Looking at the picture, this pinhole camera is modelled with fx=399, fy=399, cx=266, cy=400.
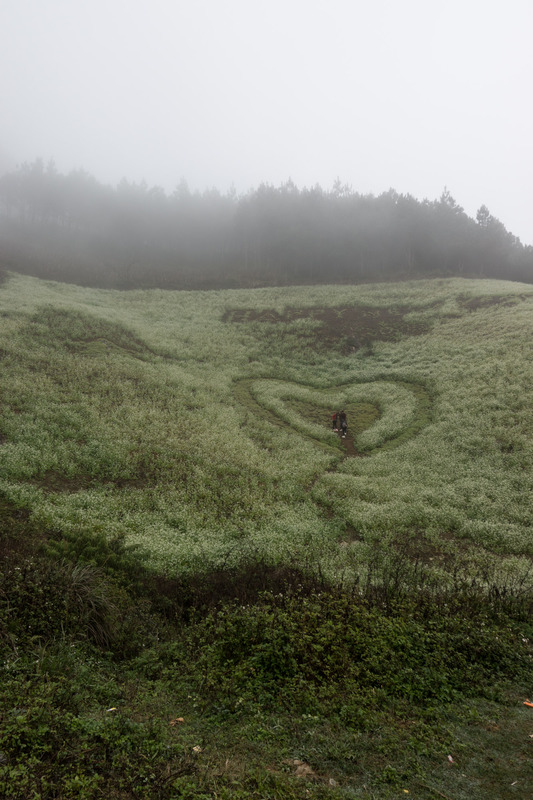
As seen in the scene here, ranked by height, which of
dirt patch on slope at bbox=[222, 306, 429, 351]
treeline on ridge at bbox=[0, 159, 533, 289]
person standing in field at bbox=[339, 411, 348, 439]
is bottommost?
person standing in field at bbox=[339, 411, 348, 439]

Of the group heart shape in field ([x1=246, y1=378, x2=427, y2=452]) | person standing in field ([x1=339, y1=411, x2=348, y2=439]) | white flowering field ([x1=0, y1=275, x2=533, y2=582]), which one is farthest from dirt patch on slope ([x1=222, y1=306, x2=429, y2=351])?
person standing in field ([x1=339, y1=411, x2=348, y2=439])

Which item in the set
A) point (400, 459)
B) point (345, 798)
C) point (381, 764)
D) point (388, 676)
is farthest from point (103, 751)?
point (400, 459)

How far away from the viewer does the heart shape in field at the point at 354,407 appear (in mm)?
31172

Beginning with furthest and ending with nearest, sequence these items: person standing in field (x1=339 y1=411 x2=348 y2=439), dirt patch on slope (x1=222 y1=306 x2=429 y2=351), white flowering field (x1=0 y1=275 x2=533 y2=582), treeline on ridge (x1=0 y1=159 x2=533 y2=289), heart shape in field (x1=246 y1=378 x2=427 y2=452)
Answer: treeline on ridge (x1=0 y1=159 x2=533 y2=289)
dirt patch on slope (x1=222 y1=306 x2=429 y2=351)
person standing in field (x1=339 y1=411 x2=348 y2=439)
heart shape in field (x1=246 y1=378 x2=427 y2=452)
white flowering field (x1=0 y1=275 x2=533 y2=582)

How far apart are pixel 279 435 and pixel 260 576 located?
1697 cm

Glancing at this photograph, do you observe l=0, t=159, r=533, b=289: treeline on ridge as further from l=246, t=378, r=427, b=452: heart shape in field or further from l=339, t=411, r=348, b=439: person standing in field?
Result: l=339, t=411, r=348, b=439: person standing in field

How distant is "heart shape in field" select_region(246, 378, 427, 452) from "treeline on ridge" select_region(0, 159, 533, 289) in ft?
177

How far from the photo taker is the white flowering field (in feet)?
57.4

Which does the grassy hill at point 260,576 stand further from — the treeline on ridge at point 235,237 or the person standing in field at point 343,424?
the treeline on ridge at point 235,237

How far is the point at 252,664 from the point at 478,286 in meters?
70.7

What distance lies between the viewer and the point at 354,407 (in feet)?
120

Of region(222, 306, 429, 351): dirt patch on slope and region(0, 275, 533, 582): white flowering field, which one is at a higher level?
region(222, 306, 429, 351): dirt patch on slope

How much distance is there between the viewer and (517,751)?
7.16 m

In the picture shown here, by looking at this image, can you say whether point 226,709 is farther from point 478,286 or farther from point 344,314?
point 478,286
